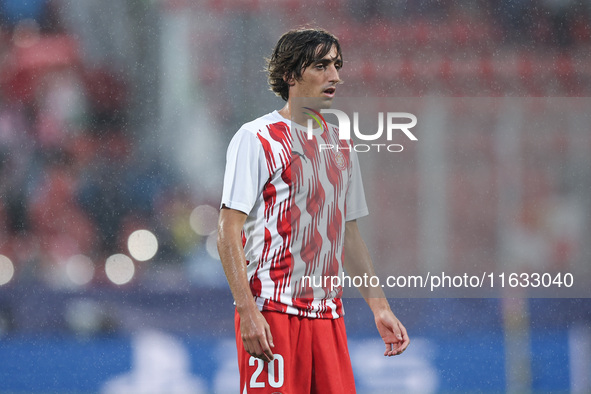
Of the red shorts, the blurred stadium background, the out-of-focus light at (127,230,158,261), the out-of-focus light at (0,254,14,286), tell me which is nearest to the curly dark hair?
the red shorts

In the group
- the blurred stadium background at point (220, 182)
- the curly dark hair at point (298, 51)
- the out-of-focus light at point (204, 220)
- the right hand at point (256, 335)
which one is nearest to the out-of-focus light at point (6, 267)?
the blurred stadium background at point (220, 182)

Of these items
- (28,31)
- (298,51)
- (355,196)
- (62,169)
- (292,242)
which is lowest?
(292,242)

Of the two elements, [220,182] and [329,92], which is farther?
[220,182]

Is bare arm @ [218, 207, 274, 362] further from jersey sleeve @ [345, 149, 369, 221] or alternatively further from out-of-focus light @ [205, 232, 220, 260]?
out-of-focus light @ [205, 232, 220, 260]

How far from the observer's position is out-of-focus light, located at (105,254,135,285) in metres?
6.46

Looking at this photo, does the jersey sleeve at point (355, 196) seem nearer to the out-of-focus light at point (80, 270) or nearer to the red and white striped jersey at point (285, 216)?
the red and white striped jersey at point (285, 216)

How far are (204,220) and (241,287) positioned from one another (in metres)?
5.49

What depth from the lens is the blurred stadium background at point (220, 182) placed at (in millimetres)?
3127

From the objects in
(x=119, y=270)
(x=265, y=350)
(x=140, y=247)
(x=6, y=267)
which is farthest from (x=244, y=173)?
(x=6, y=267)

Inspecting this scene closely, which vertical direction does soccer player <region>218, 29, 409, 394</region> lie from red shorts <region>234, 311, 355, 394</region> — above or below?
above

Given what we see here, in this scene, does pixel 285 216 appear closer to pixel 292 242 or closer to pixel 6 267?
pixel 292 242

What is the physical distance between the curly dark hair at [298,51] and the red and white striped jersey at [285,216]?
0.37ft

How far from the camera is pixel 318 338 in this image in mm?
1567

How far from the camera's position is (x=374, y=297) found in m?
1.66
